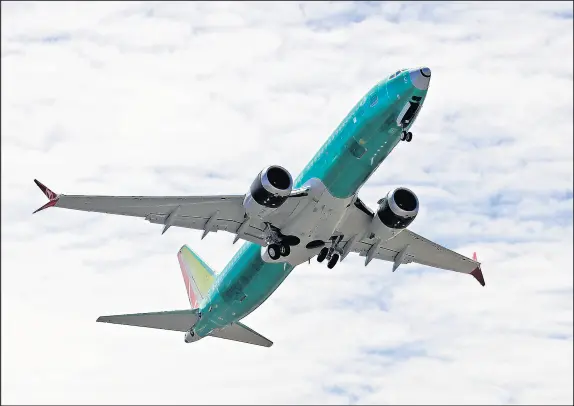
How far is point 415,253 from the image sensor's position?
198ft

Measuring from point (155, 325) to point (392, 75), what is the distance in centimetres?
2443

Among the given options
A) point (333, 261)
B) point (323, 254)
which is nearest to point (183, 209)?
point (323, 254)

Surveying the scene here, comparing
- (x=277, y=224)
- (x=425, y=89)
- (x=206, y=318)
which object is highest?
(x=425, y=89)

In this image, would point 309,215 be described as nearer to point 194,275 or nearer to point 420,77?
point 420,77

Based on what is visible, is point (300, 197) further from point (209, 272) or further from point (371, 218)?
point (209, 272)

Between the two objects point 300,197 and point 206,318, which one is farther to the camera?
point 206,318

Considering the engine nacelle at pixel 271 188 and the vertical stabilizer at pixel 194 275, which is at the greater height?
the engine nacelle at pixel 271 188

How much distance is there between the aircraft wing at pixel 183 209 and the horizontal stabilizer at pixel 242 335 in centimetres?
1080

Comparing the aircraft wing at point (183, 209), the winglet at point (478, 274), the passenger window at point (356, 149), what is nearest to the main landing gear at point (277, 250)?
the aircraft wing at point (183, 209)

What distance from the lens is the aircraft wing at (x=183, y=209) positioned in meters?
49.4

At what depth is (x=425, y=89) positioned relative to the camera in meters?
46.2

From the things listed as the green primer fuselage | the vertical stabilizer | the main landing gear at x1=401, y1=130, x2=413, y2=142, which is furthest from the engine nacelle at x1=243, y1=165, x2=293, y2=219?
the vertical stabilizer

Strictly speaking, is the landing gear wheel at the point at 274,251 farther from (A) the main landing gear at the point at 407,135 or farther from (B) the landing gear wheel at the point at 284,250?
(A) the main landing gear at the point at 407,135

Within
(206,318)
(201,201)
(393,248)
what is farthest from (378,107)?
(206,318)
